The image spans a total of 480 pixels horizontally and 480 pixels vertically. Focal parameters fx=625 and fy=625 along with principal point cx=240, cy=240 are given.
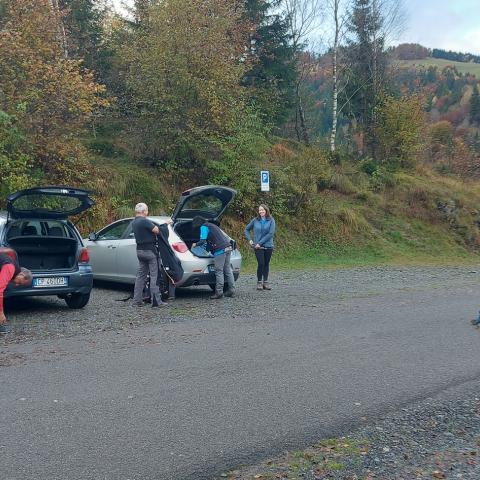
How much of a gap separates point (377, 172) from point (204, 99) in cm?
1199

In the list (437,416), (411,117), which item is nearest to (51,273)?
(437,416)

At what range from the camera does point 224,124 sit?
22.2 meters

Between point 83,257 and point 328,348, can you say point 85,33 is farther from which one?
point 328,348

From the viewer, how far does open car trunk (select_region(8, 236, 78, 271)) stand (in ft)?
34.4

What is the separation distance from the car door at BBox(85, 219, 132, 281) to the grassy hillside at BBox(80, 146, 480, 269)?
5.74 meters

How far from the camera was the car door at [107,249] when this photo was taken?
42.8 feet

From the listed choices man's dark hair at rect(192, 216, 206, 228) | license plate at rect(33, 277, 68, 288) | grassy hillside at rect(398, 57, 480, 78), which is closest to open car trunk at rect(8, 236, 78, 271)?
license plate at rect(33, 277, 68, 288)

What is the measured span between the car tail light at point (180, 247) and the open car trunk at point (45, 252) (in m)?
1.94

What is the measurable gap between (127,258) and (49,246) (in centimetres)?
219

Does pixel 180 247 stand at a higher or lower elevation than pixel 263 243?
higher

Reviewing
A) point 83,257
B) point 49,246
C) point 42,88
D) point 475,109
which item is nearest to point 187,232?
point 83,257

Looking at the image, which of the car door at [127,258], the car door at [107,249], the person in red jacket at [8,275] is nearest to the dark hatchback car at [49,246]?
the person in red jacket at [8,275]

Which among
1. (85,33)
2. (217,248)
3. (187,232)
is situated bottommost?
(217,248)

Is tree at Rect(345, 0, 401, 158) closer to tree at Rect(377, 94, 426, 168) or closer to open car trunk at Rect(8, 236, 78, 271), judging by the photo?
tree at Rect(377, 94, 426, 168)
